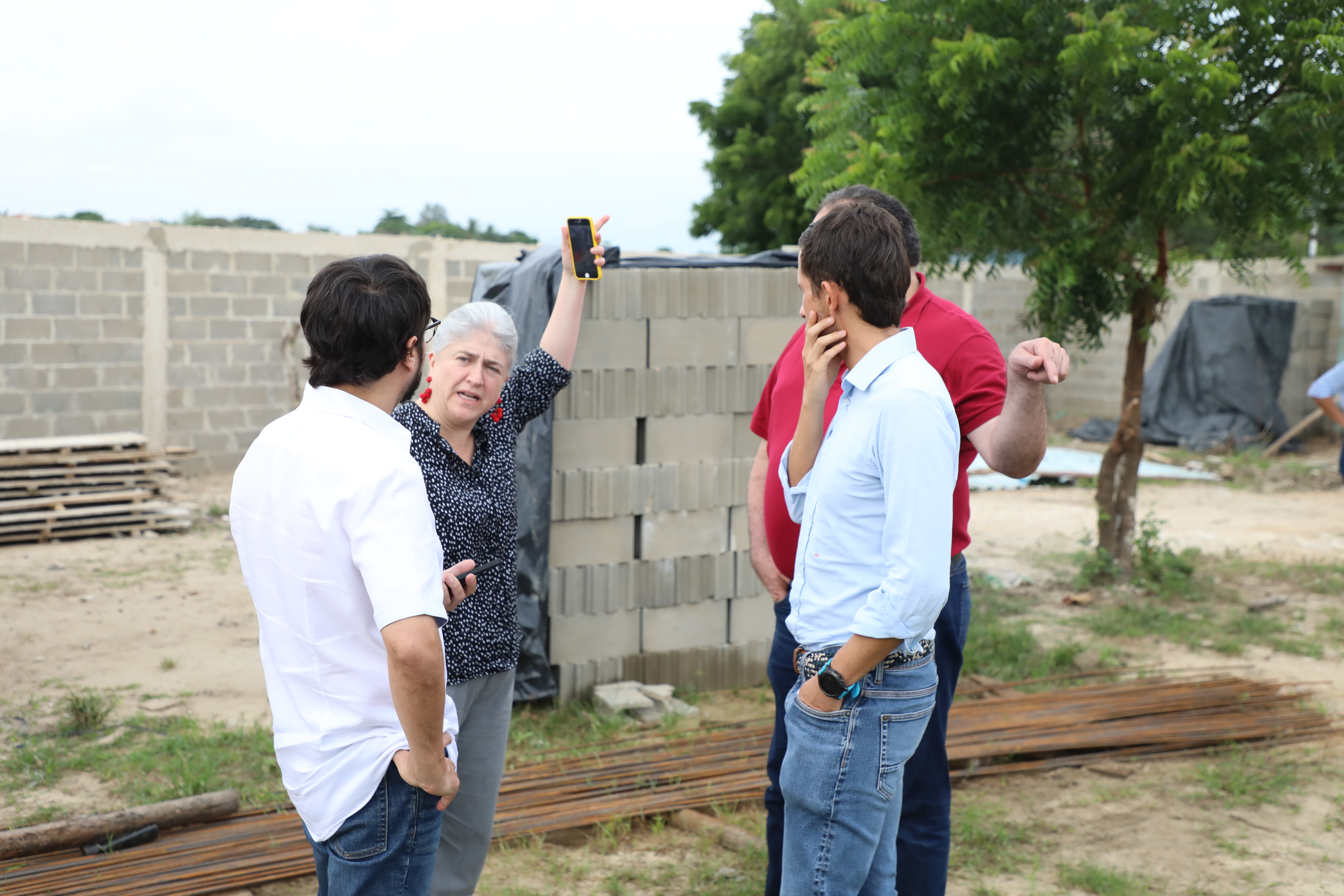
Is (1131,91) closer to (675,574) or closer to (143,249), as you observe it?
(675,574)

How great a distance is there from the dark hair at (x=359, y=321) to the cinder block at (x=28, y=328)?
30.5 ft

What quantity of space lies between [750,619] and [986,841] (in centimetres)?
182

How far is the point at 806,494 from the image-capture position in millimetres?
2305

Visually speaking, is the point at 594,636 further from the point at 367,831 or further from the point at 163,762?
the point at 367,831

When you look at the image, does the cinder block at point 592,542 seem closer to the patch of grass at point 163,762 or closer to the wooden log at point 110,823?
the patch of grass at point 163,762

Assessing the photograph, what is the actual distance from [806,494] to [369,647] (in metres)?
0.98

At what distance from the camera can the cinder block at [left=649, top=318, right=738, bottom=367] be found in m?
5.00

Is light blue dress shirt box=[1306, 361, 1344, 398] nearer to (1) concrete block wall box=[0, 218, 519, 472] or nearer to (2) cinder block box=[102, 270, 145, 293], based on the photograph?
(1) concrete block wall box=[0, 218, 519, 472]

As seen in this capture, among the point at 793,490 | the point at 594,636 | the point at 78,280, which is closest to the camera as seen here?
the point at 793,490

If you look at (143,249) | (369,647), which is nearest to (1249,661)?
(369,647)

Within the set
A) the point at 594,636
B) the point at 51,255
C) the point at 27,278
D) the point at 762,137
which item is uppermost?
the point at 762,137

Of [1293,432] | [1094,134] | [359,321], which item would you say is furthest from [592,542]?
[1293,432]

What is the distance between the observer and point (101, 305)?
10.0m

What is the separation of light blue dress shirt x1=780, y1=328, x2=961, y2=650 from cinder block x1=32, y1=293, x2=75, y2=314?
9603 millimetres
